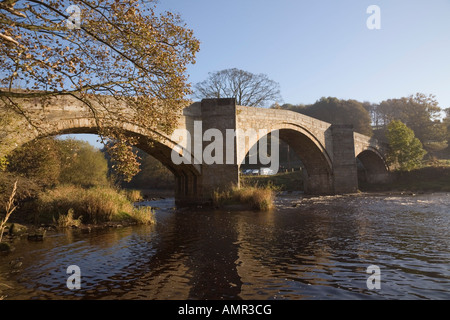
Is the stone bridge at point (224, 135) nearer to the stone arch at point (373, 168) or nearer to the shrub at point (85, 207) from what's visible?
the shrub at point (85, 207)

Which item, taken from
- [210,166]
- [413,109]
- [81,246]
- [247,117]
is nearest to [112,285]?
[81,246]

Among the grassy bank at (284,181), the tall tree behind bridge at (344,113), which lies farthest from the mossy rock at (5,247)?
the tall tree behind bridge at (344,113)

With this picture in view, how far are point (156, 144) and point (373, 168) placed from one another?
93.1ft

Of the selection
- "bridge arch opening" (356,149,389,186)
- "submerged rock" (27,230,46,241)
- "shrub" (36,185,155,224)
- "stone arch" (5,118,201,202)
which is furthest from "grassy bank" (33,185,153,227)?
"bridge arch opening" (356,149,389,186)

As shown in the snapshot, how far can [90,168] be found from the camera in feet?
76.8

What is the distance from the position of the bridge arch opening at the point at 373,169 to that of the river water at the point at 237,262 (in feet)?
86.3

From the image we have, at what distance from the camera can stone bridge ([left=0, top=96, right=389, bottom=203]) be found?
1221 centimetres

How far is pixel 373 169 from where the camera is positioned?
3625 cm

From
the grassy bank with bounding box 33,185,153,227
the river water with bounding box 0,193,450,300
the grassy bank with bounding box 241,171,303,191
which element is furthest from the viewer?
the grassy bank with bounding box 241,171,303,191

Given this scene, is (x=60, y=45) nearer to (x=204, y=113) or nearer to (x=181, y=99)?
(x=181, y=99)

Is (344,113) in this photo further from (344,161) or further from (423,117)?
(344,161)

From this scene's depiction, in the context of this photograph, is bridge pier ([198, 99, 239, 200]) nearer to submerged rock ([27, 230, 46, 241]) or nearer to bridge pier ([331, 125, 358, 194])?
submerged rock ([27, 230, 46, 241])

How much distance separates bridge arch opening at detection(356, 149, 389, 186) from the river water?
2631cm

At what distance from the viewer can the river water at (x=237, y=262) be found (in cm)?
442
